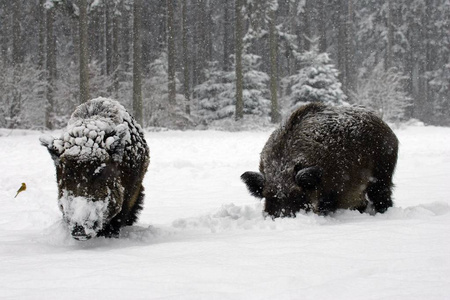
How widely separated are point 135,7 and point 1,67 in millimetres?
7001

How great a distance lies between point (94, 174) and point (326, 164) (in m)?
2.54

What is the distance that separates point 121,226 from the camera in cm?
445

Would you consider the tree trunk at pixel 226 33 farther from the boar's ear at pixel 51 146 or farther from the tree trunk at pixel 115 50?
the boar's ear at pixel 51 146

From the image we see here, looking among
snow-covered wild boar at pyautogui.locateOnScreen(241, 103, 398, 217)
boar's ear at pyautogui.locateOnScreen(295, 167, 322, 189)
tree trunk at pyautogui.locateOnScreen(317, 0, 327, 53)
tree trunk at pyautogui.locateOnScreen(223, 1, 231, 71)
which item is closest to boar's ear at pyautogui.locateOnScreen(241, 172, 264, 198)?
snow-covered wild boar at pyautogui.locateOnScreen(241, 103, 398, 217)

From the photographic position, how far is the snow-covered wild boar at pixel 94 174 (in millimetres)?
3729

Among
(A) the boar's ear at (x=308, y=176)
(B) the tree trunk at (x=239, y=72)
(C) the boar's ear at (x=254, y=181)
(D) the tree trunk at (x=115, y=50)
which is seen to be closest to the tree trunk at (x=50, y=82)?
(D) the tree trunk at (x=115, y=50)

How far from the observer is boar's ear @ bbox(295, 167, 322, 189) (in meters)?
4.48

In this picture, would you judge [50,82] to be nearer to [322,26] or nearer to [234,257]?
[234,257]

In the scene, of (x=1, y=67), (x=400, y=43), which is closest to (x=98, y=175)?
(x=1, y=67)

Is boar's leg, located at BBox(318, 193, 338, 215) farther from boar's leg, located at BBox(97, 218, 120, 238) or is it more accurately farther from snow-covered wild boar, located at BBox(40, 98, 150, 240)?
boar's leg, located at BBox(97, 218, 120, 238)

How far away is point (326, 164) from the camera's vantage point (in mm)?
4938

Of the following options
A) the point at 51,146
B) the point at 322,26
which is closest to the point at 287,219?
the point at 51,146

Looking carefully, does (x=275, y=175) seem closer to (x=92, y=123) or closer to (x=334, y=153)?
(x=334, y=153)

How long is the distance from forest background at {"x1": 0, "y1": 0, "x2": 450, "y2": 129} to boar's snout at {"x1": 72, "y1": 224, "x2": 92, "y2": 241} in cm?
1580
